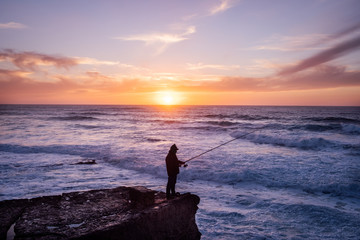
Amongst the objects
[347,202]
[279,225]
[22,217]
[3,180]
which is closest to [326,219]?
[279,225]

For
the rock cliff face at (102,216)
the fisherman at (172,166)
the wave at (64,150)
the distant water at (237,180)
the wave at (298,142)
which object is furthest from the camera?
the wave at (298,142)

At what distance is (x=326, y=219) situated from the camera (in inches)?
248

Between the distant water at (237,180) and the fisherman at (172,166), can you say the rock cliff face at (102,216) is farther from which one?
the distant water at (237,180)

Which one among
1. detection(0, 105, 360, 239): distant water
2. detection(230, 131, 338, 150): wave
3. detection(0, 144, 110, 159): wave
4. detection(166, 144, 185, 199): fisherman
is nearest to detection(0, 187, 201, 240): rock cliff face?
detection(166, 144, 185, 199): fisherman

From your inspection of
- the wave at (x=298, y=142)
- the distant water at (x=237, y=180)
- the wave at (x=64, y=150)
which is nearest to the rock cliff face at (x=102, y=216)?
the distant water at (x=237, y=180)

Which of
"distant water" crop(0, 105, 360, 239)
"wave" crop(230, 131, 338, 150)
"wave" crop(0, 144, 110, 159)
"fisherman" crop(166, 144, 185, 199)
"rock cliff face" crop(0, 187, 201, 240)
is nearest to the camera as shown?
"rock cliff face" crop(0, 187, 201, 240)

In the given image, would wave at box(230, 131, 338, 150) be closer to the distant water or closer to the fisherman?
the distant water

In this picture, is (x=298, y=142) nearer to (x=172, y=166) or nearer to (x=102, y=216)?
(x=172, y=166)

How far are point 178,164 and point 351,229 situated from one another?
4800 mm

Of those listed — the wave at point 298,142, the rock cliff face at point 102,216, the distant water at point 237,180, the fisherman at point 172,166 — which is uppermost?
the fisherman at point 172,166

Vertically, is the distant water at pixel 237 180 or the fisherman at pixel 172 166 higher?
the fisherman at pixel 172 166

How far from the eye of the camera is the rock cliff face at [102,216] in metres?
3.84

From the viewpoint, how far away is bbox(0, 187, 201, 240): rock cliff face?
12.6ft

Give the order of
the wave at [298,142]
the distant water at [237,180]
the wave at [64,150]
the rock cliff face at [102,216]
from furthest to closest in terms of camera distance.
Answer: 1. the wave at [298,142]
2. the wave at [64,150]
3. the distant water at [237,180]
4. the rock cliff face at [102,216]
